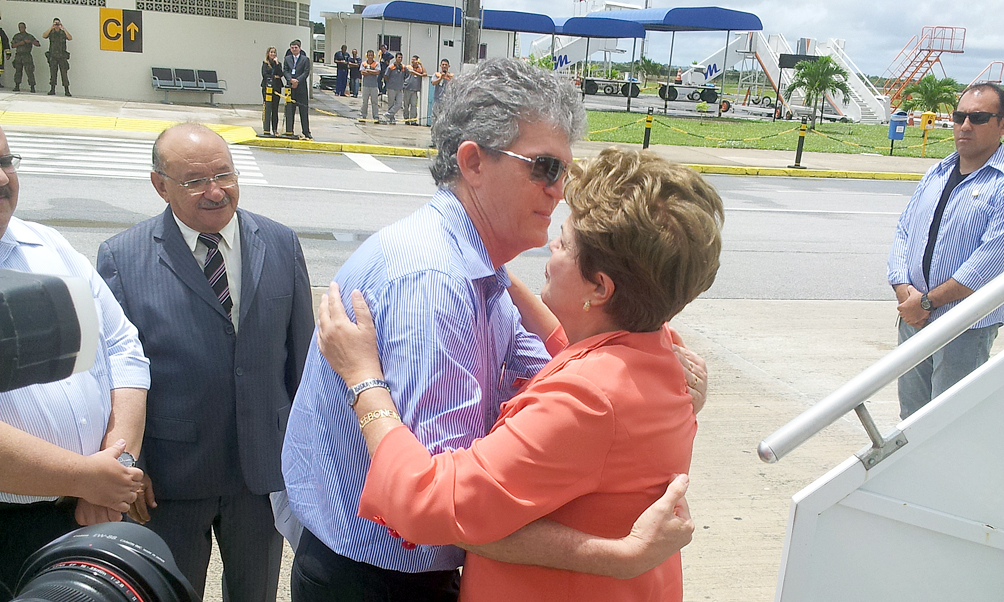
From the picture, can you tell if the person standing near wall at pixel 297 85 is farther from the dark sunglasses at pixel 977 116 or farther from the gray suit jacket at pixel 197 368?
the gray suit jacket at pixel 197 368

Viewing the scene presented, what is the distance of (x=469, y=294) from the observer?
167 centimetres

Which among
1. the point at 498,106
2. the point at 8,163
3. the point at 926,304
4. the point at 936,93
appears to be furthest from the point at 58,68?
the point at 936,93

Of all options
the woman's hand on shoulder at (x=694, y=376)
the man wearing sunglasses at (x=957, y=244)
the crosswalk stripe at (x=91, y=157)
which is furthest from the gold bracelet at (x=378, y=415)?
the crosswalk stripe at (x=91, y=157)

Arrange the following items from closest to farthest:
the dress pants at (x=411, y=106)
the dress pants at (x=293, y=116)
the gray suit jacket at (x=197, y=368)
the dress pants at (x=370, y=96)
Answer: the gray suit jacket at (x=197, y=368), the dress pants at (x=293, y=116), the dress pants at (x=411, y=106), the dress pants at (x=370, y=96)

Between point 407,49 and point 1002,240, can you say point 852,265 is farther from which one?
point 407,49

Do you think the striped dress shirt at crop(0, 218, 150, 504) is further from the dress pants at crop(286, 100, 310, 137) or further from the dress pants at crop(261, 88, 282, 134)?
the dress pants at crop(261, 88, 282, 134)

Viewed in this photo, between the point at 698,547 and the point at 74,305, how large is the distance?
142 inches

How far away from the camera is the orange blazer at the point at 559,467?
1.46 metres

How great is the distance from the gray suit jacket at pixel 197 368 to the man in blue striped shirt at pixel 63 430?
0.38 feet

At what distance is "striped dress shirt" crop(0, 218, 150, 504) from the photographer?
86.7 inches

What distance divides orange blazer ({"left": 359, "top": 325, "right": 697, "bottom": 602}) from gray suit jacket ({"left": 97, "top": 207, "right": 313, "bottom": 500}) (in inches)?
48.0

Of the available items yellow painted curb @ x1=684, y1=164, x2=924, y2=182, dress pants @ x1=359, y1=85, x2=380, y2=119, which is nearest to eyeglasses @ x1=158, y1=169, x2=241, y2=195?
yellow painted curb @ x1=684, y1=164, x2=924, y2=182

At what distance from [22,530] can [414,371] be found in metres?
1.42

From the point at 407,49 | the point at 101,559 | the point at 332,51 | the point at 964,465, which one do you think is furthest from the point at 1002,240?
the point at 332,51
